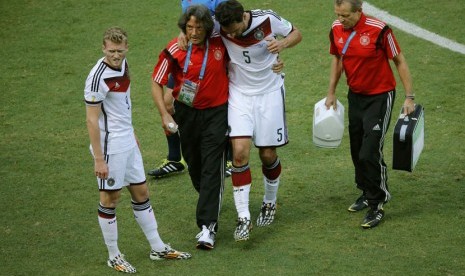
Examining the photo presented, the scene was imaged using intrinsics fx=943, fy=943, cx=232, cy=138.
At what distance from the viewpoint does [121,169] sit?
698 cm

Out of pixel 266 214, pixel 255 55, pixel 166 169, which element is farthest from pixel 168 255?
pixel 166 169

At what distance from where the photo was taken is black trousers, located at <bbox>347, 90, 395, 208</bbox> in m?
7.81

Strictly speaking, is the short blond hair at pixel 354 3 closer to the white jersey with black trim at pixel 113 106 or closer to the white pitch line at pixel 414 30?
the white jersey with black trim at pixel 113 106

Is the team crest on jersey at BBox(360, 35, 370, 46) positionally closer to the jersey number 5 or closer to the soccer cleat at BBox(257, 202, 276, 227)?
the jersey number 5

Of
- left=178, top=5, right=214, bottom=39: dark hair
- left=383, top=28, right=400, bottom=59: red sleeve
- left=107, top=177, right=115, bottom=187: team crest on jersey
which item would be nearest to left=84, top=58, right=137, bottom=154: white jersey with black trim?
left=107, top=177, right=115, bottom=187: team crest on jersey

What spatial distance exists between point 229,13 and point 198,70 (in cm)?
53

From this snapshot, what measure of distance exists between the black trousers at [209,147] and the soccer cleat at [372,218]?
124cm

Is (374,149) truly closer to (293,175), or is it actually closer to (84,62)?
(293,175)

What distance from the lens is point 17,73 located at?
12.3 m

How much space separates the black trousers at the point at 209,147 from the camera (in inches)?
299

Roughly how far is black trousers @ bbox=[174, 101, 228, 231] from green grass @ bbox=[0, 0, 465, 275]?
33 centimetres

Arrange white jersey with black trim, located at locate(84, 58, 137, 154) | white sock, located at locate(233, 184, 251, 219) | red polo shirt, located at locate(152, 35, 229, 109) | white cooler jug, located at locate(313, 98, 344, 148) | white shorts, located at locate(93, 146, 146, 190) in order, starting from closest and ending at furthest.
Result: white jersey with black trim, located at locate(84, 58, 137, 154)
white shorts, located at locate(93, 146, 146, 190)
red polo shirt, located at locate(152, 35, 229, 109)
white sock, located at locate(233, 184, 251, 219)
white cooler jug, located at locate(313, 98, 344, 148)

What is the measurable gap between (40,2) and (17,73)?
7.85ft

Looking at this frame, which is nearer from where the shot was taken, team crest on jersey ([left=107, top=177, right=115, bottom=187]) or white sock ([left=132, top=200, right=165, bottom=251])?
team crest on jersey ([left=107, top=177, right=115, bottom=187])
